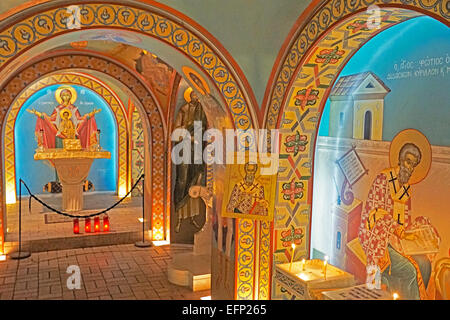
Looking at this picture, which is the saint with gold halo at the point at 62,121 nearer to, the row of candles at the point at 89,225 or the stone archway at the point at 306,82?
the row of candles at the point at 89,225

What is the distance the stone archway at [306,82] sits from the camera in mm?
3906

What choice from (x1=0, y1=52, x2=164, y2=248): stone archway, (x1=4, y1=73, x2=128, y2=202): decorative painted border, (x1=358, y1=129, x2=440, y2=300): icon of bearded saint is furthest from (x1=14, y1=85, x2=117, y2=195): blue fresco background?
(x1=358, y1=129, x2=440, y2=300): icon of bearded saint

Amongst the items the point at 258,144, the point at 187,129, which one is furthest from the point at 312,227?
the point at 187,129

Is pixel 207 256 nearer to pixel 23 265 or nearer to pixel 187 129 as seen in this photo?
pixel 187 129

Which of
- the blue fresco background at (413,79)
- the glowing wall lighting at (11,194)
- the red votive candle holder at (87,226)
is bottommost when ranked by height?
the red votive candle holder at (87,226)

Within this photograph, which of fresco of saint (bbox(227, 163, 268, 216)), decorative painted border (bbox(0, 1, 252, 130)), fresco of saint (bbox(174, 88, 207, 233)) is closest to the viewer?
decorative painted border (bbox(0, 1, 252, 130))

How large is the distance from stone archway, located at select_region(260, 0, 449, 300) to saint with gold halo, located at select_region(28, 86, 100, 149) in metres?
9.19

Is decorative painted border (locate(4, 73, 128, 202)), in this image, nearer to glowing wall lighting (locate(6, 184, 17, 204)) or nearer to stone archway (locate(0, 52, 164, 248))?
glowing wall lighting (locate(6, 184, 17, 204))

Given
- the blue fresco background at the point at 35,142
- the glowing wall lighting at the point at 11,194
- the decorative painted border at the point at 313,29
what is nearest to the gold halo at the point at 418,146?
the decorative painted border at the point at 313,29

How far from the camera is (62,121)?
12867mm

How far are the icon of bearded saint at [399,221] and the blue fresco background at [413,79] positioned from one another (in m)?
0.15

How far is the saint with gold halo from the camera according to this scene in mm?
12656

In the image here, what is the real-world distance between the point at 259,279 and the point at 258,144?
1653 mm

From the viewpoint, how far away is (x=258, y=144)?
17.1 ft
